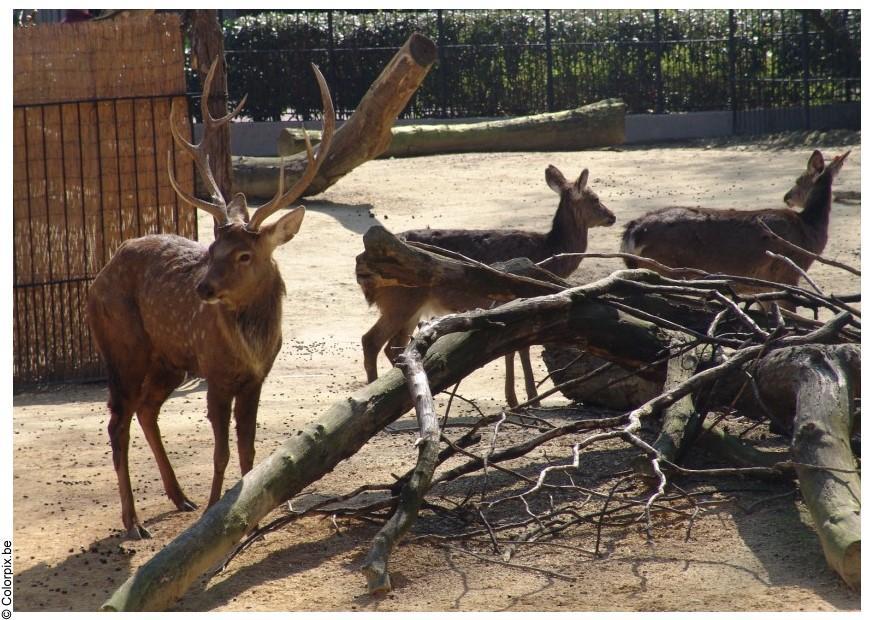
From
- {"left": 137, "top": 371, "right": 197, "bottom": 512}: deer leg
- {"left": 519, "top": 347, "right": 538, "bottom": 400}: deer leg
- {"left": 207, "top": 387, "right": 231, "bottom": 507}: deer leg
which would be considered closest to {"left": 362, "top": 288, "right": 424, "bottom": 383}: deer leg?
{"left": 519, "top": 347, "right": 538, "bottom": 400}: deer leg

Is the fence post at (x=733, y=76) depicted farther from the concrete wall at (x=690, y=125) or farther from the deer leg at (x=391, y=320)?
the deer leg at (x=391, y=320)

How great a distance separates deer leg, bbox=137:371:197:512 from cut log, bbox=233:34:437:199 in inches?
211

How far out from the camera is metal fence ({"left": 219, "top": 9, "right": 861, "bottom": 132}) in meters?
20.0

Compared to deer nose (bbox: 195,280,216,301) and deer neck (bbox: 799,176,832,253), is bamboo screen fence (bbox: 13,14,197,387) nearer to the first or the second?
deer nose (bbox: 195,280,216,301)

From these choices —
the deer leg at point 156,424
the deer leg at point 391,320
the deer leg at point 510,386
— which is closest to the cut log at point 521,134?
the deer leg at point 391,320

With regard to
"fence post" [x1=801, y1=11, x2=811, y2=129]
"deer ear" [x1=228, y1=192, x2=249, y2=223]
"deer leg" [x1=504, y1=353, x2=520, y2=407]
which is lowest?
"deer leg" [x1=504, y1=353, x2=520, y2=407]

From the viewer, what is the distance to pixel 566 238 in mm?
9188

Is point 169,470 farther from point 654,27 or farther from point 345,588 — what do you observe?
point 654,27

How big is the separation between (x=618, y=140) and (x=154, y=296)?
45.6ft

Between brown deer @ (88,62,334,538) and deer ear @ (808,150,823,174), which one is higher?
deer ear @ (808,150,823,174)

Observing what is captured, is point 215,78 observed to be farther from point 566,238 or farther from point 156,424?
point 156,424

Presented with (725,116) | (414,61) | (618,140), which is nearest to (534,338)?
(414,61)

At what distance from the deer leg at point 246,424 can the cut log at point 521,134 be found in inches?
490

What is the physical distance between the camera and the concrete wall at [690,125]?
18953 mm
